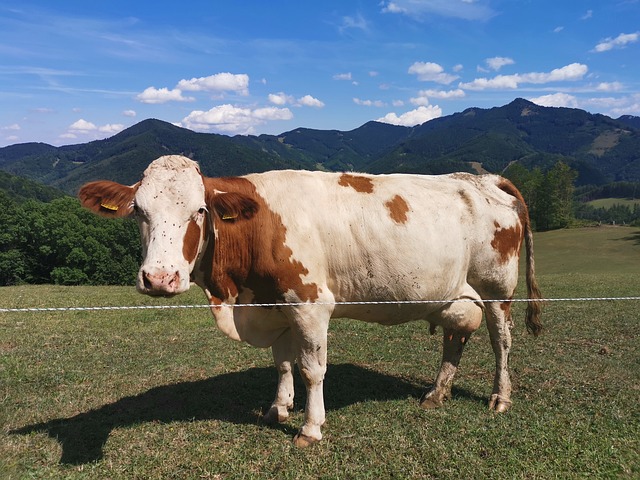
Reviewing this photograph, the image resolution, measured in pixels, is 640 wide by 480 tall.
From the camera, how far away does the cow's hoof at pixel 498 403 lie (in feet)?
21.3

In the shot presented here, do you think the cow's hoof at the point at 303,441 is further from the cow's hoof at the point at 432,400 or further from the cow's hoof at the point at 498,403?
the cow's hoof at the point at 498,403

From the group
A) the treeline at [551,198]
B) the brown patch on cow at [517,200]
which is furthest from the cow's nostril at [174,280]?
the treeline at [551,198]

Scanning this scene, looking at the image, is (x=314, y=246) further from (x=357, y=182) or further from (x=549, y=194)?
(x=549, y=194)

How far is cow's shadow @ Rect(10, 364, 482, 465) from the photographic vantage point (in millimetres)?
5621

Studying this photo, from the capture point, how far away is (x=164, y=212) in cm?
446

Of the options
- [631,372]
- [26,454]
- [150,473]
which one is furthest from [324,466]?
[631,372]

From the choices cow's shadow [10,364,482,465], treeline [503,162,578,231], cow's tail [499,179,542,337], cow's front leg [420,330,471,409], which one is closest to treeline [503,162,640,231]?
treeline [503,162,578,231]

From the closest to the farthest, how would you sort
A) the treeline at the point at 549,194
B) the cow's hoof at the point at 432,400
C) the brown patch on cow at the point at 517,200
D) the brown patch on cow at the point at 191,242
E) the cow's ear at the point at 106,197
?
the brown patch on cow at the point at 191,242 < the cow's ear at the point at 106,197 < the cow's hoof at the point at 432,400 < the brown patch on cow at the point at 517,200 < the treeline at the point at 549,194

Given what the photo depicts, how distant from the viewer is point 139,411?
641cm

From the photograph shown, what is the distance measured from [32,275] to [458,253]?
56635 mm

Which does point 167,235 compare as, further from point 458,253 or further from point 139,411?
point 458,253

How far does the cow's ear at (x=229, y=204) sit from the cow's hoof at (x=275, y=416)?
9.60 ft

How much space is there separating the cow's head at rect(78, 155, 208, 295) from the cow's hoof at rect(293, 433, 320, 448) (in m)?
2.54

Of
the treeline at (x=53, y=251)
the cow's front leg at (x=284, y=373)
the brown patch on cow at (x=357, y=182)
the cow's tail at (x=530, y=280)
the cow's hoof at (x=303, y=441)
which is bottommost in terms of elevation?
the treeline at (x=53, y=251)
